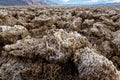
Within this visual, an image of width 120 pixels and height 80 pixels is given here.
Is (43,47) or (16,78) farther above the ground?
(43,47)

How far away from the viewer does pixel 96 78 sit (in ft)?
11.3

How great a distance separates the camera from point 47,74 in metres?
3.86

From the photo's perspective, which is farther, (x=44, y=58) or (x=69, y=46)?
(x=69, y=46)

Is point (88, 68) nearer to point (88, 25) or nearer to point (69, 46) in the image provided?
point (69, 46)

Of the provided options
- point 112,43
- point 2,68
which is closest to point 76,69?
point 2,68

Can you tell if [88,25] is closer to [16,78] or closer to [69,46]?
[69,46]

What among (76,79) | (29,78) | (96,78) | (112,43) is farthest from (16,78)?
(112,43)

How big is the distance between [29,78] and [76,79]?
676 mm

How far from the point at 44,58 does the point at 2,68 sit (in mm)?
704

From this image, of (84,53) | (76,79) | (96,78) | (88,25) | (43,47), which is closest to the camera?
→ (96,78)

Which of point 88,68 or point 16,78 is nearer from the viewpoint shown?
point 88,68

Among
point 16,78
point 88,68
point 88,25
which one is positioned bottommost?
point 88,25

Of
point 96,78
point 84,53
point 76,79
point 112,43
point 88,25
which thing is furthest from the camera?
point 88,25

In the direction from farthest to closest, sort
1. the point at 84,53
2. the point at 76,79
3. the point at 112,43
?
1. the point at 112,43
2. the point at 84,53
3. the point at 76,79
